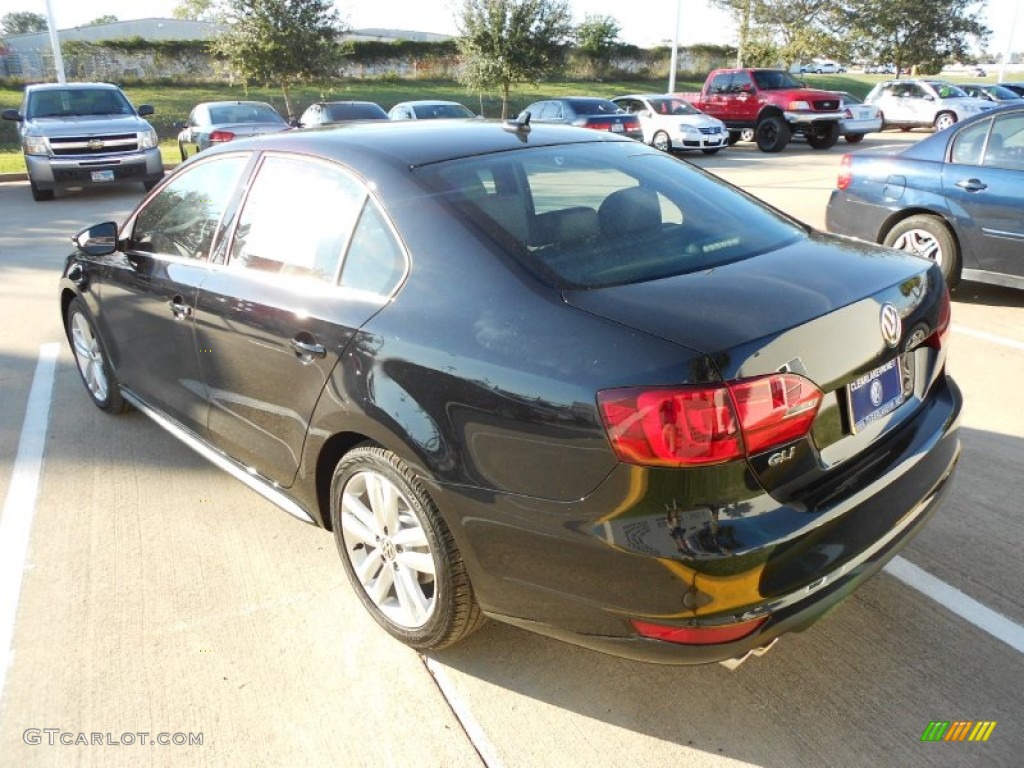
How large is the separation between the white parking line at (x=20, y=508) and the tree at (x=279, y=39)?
20121mm

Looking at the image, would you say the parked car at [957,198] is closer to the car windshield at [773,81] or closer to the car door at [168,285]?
the car door at [168,285]

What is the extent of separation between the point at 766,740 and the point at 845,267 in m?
1.41

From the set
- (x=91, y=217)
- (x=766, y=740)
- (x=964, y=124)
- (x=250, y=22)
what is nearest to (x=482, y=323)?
(x=766, y=740)

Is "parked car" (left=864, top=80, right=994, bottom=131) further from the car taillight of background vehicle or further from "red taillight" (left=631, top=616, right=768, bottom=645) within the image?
"red taillight" (left=631, top=616, right=768, bottom=645)

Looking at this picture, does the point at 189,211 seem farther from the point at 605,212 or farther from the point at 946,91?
the point at 946,91

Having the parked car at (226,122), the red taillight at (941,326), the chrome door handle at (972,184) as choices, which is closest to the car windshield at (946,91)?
the parked car at (226,122)

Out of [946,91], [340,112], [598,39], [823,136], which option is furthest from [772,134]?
[598,39]

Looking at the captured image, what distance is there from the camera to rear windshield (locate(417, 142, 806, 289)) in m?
2.46

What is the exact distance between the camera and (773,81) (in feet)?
72.0

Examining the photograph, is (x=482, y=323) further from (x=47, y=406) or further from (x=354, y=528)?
(x=47, y=406)

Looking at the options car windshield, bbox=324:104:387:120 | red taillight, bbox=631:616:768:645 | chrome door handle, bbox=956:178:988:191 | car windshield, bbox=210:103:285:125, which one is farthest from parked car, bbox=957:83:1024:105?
red taillight, bbox=631:616:768:645

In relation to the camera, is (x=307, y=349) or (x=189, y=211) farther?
(x=189, y=211)

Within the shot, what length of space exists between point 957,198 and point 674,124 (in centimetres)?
1497

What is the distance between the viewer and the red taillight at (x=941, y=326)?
2645 millimetres
